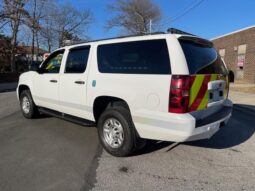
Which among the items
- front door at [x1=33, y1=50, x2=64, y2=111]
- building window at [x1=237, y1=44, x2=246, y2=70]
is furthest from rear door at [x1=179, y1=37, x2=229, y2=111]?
building window at [x1=237, y1=44, x2=246, y2=70]

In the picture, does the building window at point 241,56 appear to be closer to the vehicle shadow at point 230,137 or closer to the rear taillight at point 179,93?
the vehicle shadow at point 230,137

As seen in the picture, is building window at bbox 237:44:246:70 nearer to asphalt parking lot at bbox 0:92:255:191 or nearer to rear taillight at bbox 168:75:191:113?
asphalt parking lot at bbox 0:92:255:191

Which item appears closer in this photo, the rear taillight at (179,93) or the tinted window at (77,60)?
the rear taillight at (179,93)

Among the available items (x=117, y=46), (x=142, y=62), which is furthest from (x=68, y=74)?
(x=142, y=62)

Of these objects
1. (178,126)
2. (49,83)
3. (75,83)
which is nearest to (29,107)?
(49,83)

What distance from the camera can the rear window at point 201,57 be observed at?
4355 millimetres

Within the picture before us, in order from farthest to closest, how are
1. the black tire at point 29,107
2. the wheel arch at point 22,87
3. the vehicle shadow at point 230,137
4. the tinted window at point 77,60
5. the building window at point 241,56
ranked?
1. the building window at point 241,56
2. the wheel arch at point 22,87
3. the black tire at point 29,107
4. the tinted window at point 77,60
5. the vehicle shadow at point 230,137

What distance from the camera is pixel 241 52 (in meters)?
24.1

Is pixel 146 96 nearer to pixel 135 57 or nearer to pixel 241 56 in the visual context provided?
pixel 135 57

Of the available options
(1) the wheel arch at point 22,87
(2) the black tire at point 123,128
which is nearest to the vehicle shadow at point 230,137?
(2) the black tire at point 123,128

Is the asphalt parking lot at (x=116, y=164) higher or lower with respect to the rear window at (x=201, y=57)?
lower

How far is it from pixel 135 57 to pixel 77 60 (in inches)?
65.4

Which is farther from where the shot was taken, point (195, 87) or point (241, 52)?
point (241, 52)

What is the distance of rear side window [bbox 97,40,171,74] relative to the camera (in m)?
4.35
